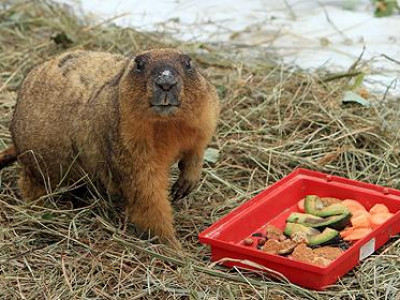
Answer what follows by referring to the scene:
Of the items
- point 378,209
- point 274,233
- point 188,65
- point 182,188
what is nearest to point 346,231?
point 378,209

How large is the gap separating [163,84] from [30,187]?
1.25 meters

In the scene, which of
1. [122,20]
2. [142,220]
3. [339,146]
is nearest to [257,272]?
[142,220]

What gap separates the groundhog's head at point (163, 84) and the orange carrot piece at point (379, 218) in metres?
0.99

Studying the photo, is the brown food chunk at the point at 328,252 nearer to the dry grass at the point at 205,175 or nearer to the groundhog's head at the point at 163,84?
the dry grass at the point at 205,175

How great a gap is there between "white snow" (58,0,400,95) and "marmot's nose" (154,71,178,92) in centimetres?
249

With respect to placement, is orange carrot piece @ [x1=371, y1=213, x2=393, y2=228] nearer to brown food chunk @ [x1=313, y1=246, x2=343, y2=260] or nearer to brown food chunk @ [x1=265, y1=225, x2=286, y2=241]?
brown food chunk @ [x1=313, y1=246, x2=343, y2=260]

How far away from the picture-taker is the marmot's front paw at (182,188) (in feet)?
16.9

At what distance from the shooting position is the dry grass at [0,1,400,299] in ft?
A: 15.0

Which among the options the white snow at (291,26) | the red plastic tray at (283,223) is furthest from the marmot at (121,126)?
the white snow at (291,26)

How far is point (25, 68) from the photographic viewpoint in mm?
6977

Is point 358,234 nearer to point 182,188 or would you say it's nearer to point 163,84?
point 182,188

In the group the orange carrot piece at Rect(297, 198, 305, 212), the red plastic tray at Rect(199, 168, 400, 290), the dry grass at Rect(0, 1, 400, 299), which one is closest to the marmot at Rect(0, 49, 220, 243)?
the dry grass at Rect(0, 1, 400, 299)

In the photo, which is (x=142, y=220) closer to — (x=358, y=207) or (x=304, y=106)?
(x=358, y=207)

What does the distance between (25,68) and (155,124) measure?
8.04 feet
